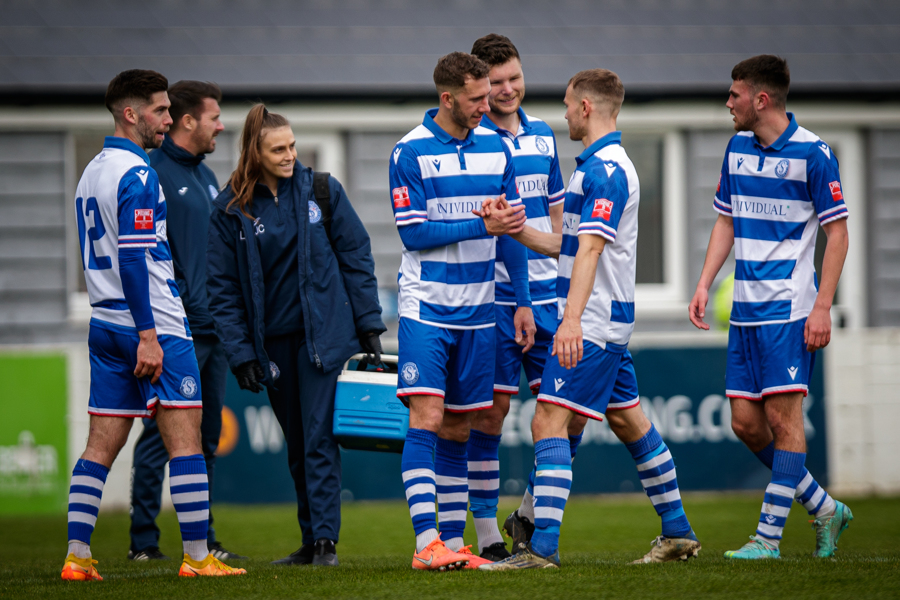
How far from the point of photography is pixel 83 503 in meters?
4.84

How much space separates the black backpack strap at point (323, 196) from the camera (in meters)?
5.40

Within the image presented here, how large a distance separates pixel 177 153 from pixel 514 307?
222 centimetres

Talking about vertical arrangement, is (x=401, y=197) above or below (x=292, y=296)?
above

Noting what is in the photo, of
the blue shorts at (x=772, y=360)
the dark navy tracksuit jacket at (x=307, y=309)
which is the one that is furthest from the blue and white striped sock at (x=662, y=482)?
the dark navy tracksuit jacket at (x=307, y=309)

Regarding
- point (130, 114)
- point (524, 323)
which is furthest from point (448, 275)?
point (130, 114)

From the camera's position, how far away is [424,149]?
15.7ft

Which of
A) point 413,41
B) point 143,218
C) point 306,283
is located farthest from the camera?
point 413,41

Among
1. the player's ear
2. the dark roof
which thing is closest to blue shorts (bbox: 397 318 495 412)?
the player's ear

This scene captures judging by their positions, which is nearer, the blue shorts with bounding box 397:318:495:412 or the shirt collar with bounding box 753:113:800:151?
the blue shorts with bounding box 397:318:495:412

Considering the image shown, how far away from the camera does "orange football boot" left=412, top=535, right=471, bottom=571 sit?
4441mm

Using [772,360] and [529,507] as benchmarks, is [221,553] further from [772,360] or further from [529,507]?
[772,360]

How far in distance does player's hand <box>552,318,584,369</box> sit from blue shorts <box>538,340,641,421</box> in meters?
0.10

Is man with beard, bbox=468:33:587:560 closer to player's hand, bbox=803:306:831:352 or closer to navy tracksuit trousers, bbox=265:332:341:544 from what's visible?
navy tracksuit trousers, bbox=265:332:341:544

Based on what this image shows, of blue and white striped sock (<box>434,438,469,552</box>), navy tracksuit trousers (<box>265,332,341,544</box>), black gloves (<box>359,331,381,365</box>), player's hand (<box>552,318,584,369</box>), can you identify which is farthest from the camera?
black gloves (<box>359,331,381,365</box>)
